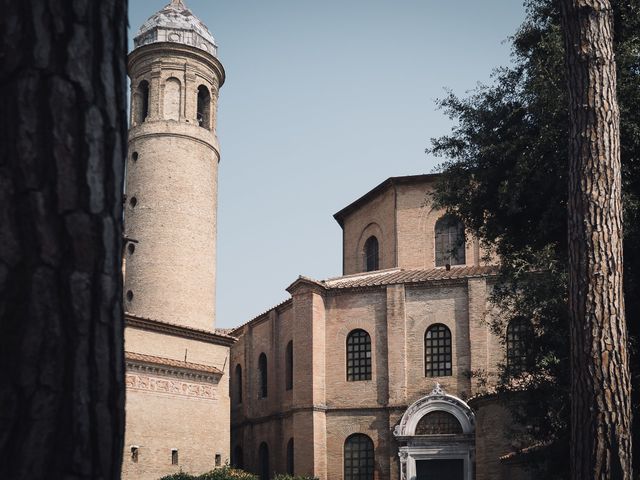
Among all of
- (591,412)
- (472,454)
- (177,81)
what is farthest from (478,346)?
(591,412)

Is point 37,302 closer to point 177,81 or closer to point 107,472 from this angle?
point 107,472

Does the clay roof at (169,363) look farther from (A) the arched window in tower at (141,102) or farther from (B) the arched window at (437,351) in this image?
(A) the arched window in tower at (141,102)

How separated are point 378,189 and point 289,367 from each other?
21.9ft

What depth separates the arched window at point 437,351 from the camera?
2484 cm

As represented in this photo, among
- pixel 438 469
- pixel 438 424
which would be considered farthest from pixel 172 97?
pixel 438 469

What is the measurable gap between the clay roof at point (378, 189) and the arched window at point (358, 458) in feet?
27.1

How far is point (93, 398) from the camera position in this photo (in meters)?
1.76

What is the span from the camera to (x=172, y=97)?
27.6 metres

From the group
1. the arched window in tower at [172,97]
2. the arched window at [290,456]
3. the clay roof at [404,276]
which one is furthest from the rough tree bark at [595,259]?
the arched window in tower at [172,97]

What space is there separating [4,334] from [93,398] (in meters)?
0.23

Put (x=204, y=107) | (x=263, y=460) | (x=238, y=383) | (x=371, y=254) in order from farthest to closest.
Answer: (x=238, y=383), (x=371, y=254), (x=263, y=460), (x=204, y=107)

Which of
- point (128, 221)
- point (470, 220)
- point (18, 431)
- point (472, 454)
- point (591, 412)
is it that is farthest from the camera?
point (128, 221)

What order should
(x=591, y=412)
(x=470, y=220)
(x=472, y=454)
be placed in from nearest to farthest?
(x=591, y=412), (x=470, y=220), (x=472, y=454)

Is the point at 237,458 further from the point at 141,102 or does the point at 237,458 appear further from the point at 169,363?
the point at 141,102
